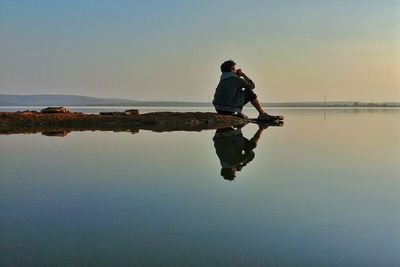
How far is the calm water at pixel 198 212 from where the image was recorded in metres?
3.00

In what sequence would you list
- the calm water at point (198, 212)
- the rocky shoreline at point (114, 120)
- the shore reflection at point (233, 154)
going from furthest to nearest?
the rocky shoreline at point (114, 120), the shore reflection at point (233, 154), the calm water at point (198, 212)

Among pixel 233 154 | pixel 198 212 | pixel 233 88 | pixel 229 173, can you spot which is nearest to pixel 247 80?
pixel 233 88

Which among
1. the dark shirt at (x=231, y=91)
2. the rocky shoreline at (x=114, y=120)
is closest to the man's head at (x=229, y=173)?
the rocky shoreline at (x=114, y=120)

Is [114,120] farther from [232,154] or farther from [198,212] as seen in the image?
[198,212]

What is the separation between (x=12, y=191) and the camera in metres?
5.17

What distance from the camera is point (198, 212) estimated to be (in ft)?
13.3

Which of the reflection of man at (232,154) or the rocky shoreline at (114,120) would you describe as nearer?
the reflection of man at (232,154)

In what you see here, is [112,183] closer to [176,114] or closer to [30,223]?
[30,223]

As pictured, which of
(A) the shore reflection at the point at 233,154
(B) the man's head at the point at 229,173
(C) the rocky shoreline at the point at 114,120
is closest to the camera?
(B) the man's head at the point at 229,173

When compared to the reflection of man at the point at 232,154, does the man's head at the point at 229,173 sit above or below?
below

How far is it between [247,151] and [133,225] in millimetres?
5634

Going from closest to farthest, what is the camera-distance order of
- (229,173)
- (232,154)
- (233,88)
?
1. (229,173)
2. (232,154)
3. (233,88)

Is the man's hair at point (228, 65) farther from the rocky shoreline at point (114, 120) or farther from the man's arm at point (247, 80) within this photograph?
the rocky shoreline at point (114, 120)

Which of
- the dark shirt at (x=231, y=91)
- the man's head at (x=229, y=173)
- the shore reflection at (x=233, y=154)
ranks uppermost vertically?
the dark shirt at (x=231, y=91)
